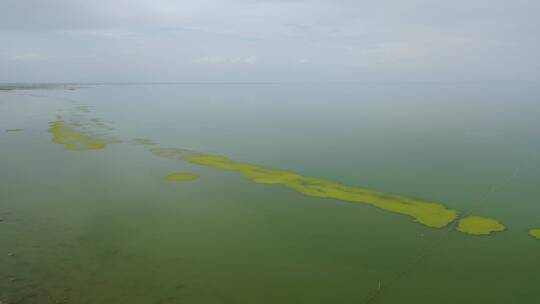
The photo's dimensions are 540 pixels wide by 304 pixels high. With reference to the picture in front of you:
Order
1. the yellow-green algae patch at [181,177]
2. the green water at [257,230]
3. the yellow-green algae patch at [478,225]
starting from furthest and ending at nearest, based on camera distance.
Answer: the yellow-green algae patch at [181,177], the yellow-green algae patch at [478,225], the green water at [257,230]

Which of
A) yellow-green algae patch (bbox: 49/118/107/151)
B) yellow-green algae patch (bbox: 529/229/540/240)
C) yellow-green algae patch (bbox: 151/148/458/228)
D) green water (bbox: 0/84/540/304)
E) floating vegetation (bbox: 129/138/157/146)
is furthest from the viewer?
floating vegetation (bbox: 129/138/157/146)

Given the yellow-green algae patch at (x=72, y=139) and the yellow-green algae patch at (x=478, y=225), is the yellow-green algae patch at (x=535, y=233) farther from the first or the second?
the yellow-green algae patch at (x=72, y=139)

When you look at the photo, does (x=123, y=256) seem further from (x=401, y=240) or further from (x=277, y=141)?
(x=277, y=141)

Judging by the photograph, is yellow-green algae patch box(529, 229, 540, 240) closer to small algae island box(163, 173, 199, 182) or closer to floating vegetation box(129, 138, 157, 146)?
small algae island box(163, 173, 199, 182)

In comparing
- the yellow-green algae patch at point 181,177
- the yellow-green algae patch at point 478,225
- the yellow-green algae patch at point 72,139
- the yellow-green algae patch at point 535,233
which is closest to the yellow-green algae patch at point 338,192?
the yellow-green algae patch at point 478,225

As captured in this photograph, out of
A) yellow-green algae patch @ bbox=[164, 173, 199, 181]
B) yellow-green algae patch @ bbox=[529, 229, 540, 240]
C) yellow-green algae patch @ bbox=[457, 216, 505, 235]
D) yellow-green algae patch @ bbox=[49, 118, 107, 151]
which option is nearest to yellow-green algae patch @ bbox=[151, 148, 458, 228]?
yellow-green algae patch @ bbox=[457, 216, 505, 235]

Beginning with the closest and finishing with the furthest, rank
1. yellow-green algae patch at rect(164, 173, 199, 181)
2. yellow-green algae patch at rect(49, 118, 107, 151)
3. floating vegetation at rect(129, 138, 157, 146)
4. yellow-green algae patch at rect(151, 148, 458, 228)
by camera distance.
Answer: yellow-green algae patch at rect(151, 148, 458, 228) → yellow-green algae patch at rect(164, 173, 199, 181) → yellow-green algae patch at rect(49, 118, 107, 151) → floating vegetation at rect(129, 138, 157, 146)

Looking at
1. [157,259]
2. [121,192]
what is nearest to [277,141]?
[121,192]
